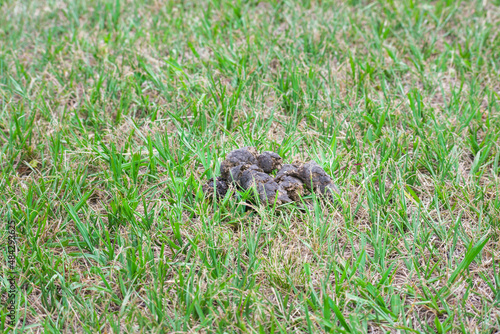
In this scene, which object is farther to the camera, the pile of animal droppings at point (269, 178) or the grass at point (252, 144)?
the pile of animal droppings at point (269, 178)

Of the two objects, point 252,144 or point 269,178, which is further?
point 252,144

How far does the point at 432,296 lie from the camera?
1968mm

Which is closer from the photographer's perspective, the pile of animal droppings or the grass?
the grass

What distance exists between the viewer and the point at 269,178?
8.00 ft

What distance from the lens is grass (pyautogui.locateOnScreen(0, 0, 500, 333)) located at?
198cm

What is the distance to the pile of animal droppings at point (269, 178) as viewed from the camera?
240cm

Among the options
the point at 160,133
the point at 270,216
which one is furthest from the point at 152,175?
the point at 270,216

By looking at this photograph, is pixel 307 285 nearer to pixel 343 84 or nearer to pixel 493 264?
pixel 493 264

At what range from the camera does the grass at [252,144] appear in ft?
6.51

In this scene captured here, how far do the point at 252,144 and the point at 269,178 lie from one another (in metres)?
0.41

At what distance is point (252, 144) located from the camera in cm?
279

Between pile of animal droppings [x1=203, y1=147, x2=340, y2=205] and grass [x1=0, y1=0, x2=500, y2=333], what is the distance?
9 cm

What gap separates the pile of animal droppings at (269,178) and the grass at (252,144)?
0.09m

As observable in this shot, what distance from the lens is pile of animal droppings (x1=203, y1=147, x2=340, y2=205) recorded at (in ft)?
7.88
